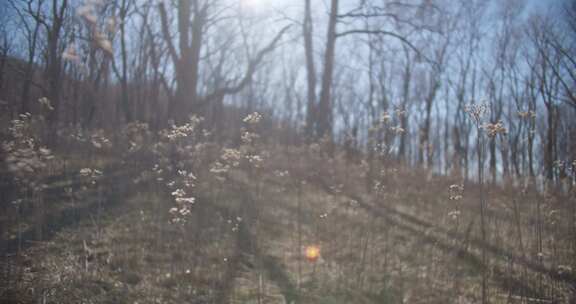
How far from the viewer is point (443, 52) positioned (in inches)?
787

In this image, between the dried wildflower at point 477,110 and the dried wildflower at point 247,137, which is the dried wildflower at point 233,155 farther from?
the dried wildflower at point 477,110

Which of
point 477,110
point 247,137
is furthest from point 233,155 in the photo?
point 477,110

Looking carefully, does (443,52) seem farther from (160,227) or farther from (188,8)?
(160,227)

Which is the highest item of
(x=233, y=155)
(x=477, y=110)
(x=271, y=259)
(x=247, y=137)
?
(x=477, y=110)

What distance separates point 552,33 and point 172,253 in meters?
11.0

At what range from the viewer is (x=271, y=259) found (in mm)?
4836

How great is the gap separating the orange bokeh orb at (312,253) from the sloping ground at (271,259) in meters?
0.07

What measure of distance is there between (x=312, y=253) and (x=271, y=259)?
0.59 meters

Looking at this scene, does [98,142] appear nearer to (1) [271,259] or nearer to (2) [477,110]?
(1) [271,259]

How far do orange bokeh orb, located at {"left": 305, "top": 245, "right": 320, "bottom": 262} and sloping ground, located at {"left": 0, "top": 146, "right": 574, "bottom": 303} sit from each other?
0.07 m

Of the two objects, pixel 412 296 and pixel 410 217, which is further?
pixel 410 217

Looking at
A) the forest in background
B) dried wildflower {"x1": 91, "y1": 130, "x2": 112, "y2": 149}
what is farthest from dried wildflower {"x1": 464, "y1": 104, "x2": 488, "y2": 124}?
dried wildflower {"x1": 91, "y1": 130, "x2": 112, "y2": 149}

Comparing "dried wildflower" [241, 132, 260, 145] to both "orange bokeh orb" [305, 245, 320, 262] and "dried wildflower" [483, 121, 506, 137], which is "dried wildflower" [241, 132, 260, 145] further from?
"dried wildflower" [483, 121, 506, 137]

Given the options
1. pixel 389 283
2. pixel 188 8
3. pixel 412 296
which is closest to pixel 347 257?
pixel 389 283
